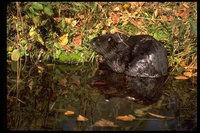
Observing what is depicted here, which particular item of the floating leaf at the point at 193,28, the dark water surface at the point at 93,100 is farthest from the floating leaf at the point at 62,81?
the floating leaf at the point at 193,28

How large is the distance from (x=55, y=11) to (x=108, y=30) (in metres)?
0.89

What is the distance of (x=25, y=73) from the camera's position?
471cm

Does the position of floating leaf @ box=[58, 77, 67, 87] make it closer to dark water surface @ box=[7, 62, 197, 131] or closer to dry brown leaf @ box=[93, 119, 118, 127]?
dark water surface @ box=[7, 62, 197, 131]

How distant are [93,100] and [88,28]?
1697 mm

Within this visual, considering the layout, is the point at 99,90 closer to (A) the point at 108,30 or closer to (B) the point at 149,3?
(A) the point at 108,30

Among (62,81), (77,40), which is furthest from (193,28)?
(62,81)

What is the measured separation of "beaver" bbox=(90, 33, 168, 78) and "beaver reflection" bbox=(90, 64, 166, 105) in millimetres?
95

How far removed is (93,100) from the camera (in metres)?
4.05

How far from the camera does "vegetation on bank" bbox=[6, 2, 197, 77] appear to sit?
5.00 meters

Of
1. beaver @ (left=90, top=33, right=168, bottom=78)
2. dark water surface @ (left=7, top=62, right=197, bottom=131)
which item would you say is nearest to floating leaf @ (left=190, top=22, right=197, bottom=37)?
beaver @ (left=90, top=33, right=168, bottom=78)

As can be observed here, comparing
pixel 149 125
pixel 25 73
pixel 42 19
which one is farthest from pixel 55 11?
pixel 149 125

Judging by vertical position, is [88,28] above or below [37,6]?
below

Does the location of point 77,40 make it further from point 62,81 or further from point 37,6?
point 37,6

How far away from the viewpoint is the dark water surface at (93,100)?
11.5 ft
